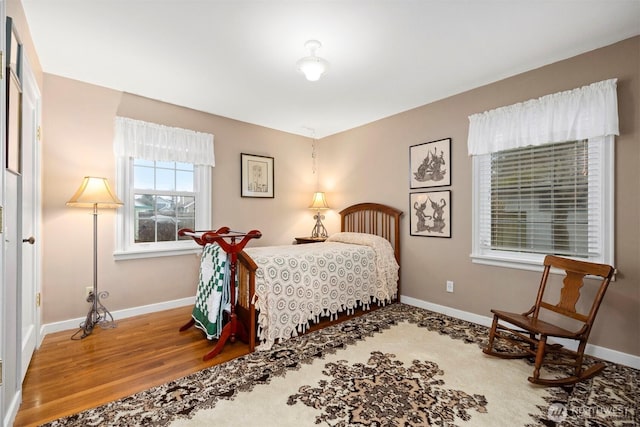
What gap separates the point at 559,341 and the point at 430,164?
6.83 feet

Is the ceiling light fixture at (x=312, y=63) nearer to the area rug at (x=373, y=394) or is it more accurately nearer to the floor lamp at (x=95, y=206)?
the floor lamp at (x=95, y=206)

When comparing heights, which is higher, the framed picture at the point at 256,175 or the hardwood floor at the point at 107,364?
the framed picture at the point at 256,175

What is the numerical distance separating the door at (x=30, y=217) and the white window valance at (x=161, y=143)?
692mm

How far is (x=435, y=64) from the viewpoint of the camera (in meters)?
2.71

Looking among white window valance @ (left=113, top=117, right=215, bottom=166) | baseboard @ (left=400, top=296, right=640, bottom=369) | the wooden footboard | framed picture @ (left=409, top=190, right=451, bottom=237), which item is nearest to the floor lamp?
white window valance @ (left=113, top=117, right=215, bottom=166)

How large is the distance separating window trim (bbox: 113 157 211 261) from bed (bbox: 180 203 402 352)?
0.88m

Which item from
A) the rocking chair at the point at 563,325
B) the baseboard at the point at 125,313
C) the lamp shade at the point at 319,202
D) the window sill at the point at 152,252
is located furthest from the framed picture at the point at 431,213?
the baseboard at the point at 125,313

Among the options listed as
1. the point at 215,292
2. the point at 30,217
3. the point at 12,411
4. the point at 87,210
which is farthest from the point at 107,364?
the point at 87,210

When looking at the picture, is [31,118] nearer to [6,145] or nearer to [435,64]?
[6,145]

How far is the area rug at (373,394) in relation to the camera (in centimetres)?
168

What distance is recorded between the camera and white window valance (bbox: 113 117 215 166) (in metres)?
3.21

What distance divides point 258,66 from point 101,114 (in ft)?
5.80

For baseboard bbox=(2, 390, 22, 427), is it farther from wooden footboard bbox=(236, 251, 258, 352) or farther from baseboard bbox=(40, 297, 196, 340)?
wooden footboard bbox=(236, 251, 258, 352)

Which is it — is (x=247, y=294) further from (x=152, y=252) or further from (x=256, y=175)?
(x=256, y=175)
